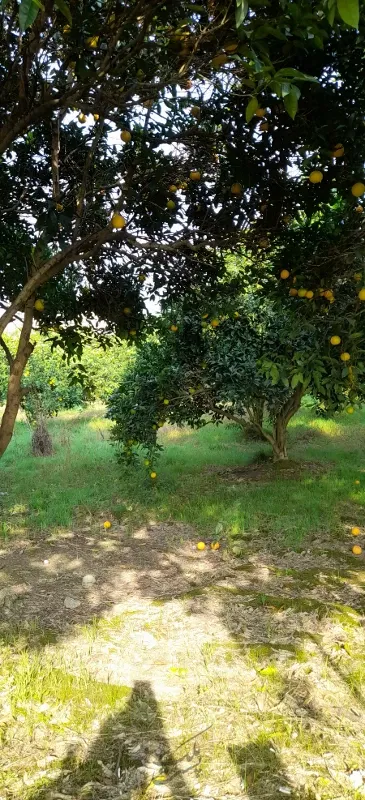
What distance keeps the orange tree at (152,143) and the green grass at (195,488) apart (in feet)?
7.48

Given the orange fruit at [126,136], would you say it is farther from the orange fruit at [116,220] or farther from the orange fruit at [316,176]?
the orange fruit at [316,176]

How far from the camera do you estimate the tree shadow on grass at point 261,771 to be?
179 cm

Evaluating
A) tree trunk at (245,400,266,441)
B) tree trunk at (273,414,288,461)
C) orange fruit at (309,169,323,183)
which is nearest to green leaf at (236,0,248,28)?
orange fruit at (309,169,323,183)

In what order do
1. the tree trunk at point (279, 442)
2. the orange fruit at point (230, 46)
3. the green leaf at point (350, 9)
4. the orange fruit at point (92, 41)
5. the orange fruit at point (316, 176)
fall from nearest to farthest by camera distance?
the green leaf at point (350, 9)
the orange fruit at point (230, 46)
the orange fruit at point (92, 41)
the orange fruit at point (316, 176)
the tree trunk at point (279, 442)

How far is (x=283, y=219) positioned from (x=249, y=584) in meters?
2.75

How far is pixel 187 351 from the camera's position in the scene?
7.19m

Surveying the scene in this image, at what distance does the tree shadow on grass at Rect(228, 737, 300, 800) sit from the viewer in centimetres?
179

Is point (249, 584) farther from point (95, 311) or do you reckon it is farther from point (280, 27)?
point (280, 27)

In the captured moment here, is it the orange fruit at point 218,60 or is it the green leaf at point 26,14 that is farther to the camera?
the orange fruit at point 218,60

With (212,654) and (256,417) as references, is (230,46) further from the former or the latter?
(256,417)

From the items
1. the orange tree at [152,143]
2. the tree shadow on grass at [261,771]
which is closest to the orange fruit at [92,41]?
the orange tree at [152,143]

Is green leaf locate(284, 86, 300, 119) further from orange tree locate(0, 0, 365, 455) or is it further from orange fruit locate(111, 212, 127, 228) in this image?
orange fruit locate(111, 212, 127, 228)

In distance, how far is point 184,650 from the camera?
2.76 m

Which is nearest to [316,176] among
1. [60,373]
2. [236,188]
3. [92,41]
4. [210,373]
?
[236,188]
